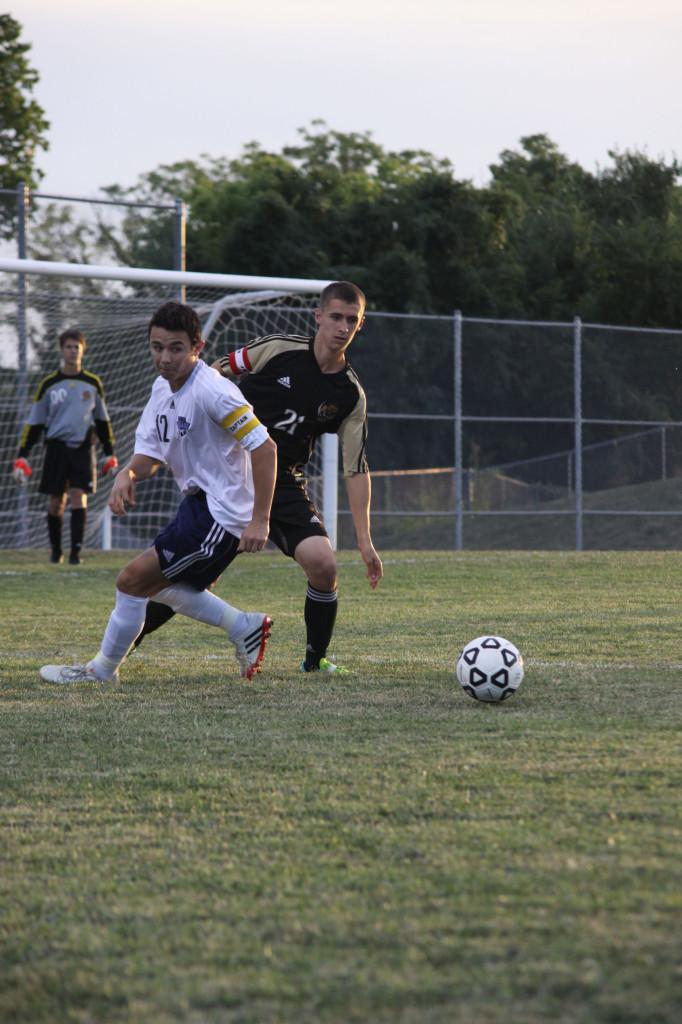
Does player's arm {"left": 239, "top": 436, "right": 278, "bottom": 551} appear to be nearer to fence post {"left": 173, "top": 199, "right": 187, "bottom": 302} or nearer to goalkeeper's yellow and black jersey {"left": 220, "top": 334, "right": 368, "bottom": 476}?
goalkeeper's yellow and black jersey {"left": 220, "top": 334, "right": 368, "bottom": 476}

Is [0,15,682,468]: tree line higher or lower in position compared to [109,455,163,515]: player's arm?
higher

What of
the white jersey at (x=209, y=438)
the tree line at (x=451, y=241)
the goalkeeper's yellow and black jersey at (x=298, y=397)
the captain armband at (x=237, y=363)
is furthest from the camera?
the tree line at (x=451, y=241)

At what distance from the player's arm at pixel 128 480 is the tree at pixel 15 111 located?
24.9 m

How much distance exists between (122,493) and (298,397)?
3.72 feet

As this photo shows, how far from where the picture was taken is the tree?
28938mm

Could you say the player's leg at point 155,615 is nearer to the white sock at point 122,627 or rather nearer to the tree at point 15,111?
the white sock at point 122,627

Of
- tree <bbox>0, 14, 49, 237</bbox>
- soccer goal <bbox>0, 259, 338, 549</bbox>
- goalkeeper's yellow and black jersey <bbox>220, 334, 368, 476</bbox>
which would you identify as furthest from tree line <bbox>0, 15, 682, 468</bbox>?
goalkeeper's yellow and black jersey <bbox>220, 334, 368, 476</bbox>

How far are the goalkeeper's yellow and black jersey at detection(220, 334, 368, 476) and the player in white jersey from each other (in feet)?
2.30

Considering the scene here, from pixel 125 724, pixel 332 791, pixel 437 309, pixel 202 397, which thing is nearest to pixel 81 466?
pixel 202 397

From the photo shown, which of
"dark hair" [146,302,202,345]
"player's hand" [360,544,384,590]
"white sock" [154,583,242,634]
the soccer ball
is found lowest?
the soccer ball

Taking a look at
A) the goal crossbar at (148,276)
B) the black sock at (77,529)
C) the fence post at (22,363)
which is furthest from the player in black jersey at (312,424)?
the fence post at (22,363)

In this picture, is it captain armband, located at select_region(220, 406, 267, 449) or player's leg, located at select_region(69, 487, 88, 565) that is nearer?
captain armband, located at select_region(220, 406, 267, 449)

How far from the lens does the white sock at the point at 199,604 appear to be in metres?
5.66

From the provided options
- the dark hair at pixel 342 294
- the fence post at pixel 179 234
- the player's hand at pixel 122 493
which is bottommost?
the player's hand at pixel 122 493
